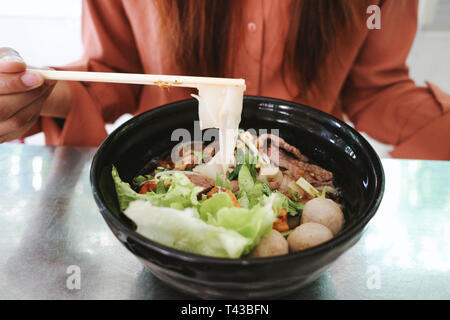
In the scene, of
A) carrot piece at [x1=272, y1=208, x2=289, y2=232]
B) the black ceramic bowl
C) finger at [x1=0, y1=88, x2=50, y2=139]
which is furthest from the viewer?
finger at [x1=0, y1=88, x2=50, y2=139]

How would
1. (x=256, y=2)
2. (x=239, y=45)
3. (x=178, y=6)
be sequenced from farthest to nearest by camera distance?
(x=239, y=45)
(x=256, y=2)
(x=178, y=6)

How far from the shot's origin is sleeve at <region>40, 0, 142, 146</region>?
1.55m

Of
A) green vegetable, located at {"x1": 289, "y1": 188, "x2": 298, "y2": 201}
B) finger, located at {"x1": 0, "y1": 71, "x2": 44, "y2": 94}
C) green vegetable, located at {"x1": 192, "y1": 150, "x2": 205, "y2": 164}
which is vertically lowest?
green vegetable, located at {"x1": 289, "y1": 188, "x2": 298, "y2": 201}

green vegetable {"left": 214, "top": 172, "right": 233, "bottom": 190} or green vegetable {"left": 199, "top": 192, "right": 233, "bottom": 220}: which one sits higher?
green vegetable {"left": 199, "top": 192, "right": 233, "bottom": 220}

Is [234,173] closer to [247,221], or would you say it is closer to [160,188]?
[160,188]

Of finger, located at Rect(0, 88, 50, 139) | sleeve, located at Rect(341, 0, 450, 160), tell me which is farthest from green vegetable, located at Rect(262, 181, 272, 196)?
sleeve, located at Rect(341, 0, 450, 160)

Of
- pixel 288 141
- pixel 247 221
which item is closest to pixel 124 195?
A: pixel 247 221

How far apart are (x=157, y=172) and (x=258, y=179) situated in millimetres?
312

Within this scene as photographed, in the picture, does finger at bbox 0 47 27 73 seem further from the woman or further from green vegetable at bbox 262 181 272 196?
green vegetable at bbox 262 181 272 196

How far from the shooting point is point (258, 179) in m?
1.11

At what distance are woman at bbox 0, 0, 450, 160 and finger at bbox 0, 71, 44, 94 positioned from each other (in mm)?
403

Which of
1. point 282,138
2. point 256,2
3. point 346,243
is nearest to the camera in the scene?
point 346,243
